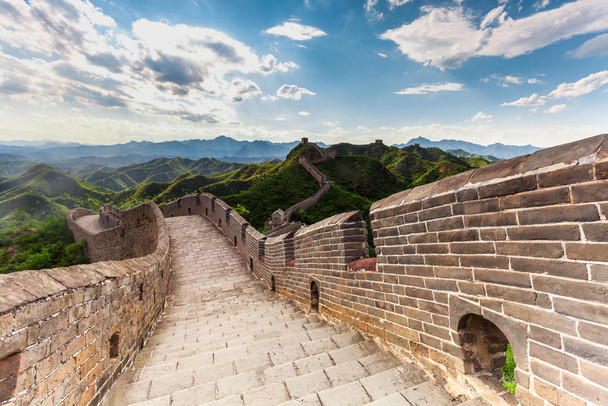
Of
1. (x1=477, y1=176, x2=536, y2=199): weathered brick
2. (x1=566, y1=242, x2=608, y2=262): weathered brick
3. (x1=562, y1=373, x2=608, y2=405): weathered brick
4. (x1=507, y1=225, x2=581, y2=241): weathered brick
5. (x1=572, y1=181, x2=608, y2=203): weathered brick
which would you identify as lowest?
(x1=562, y1=373, x2=608, y2=405): weathered brick

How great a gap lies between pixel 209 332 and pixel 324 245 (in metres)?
2.51

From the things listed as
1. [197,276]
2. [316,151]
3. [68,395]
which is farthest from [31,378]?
[316,151]

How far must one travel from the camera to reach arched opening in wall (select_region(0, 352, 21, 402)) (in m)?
1.56

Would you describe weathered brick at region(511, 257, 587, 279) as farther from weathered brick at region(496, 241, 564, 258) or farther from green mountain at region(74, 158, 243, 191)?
green mountain at region(74, 158, 243, 191)

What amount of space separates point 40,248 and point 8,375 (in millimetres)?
32426

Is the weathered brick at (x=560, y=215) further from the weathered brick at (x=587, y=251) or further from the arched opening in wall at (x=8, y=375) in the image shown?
the arched opening in wall at (x=8, y=375)

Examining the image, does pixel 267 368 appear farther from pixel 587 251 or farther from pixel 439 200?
pixel 587 251

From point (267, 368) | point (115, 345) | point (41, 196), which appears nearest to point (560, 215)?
point (267, 368)

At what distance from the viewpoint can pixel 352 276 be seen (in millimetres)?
3799

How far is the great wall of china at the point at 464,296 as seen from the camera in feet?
4.85

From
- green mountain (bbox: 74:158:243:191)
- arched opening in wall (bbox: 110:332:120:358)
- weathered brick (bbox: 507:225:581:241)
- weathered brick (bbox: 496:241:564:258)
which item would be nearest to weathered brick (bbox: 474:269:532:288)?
weathered brick (bbox: 496:241:564:258)

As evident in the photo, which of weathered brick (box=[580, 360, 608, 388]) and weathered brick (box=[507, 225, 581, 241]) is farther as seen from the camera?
weathered brick (box=[507, 225, 581, 241])

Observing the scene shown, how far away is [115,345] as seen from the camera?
3.05 metres

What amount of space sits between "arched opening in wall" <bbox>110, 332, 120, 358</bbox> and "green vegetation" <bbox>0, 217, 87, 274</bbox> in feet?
79.6
